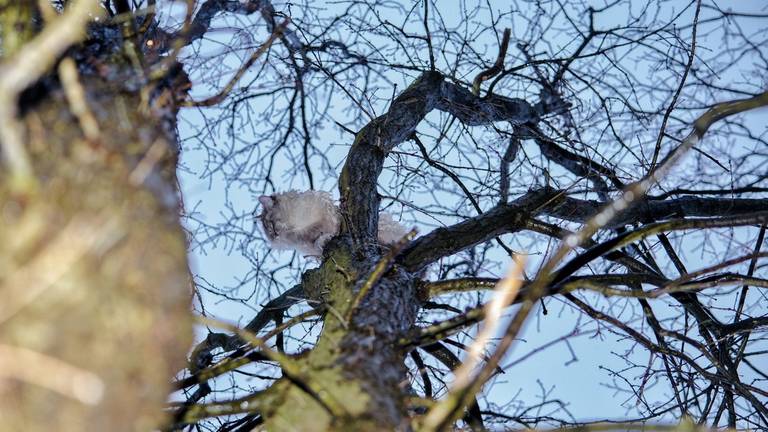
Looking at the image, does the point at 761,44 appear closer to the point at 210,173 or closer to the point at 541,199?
the point at 541,199

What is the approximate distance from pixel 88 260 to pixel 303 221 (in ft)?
12.2

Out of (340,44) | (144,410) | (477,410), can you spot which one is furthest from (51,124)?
(340,44)

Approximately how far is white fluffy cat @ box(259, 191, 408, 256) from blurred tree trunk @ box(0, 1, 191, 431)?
3.14 metres

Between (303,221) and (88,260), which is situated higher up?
(303,221)

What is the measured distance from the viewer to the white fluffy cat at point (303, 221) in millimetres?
4457

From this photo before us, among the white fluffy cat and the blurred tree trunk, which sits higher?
the white fluffy cat

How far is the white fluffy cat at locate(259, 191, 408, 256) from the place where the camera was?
4.46m

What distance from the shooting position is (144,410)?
1.12 metres

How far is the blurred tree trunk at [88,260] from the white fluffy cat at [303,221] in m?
3.14

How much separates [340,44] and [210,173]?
4.48 ft

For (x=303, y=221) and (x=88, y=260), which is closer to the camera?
(x=88, y=260)

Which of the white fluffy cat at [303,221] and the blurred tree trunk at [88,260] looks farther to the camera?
the white fluffy cat at [303,221]

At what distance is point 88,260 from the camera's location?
3.44ft

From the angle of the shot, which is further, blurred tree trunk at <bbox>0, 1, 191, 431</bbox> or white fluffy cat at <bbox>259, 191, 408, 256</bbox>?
white fluffy cat at <bbox>259, 191, 408, 256</bbox>
